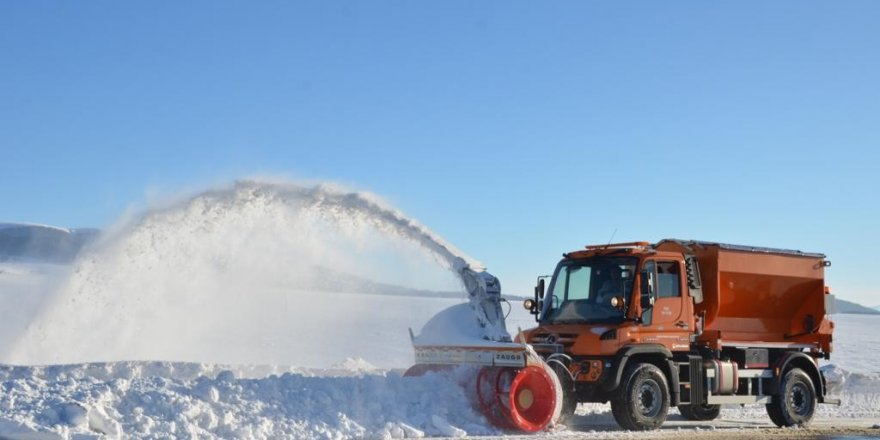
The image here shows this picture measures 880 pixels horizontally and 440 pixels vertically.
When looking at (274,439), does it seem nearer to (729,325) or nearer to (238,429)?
(238,429)

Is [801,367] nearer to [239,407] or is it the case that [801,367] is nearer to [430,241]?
[430,241]

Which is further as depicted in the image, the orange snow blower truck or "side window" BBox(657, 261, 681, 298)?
"side window" BBox(657, 261, 681, 298)

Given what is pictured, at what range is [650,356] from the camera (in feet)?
47.0

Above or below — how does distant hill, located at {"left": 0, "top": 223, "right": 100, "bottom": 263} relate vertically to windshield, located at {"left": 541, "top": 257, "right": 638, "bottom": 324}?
above

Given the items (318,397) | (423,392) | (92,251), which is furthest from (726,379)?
(92,251)

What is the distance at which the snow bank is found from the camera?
11023 mm

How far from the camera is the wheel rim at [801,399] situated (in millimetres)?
16484

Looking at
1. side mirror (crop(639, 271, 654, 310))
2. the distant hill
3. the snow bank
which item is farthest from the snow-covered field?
the distant hill

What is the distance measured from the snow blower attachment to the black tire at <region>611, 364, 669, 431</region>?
1.30 m

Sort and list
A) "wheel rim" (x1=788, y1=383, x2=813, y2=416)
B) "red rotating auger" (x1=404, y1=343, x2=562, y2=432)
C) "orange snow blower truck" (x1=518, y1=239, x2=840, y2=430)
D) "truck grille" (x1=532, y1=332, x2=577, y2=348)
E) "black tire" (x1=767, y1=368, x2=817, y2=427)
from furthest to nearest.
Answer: "wheel rim" (x1=788, y1=383, x2=813, y2=416)
"black tire" (x1=767, y1=368, x2=817, y2=427)
"truck grille" (x1=532, y1=332, x2=577, y2=348)
"orange snow blower truck" (x1=518, y1=239, x2=840, y2=430)
"red rotating auger" (x1=404, y1=343, x2=562, y2=432)

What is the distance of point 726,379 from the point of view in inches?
604

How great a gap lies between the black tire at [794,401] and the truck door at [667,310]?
8.82 feet

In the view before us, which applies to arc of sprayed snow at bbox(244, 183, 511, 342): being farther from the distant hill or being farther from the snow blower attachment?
the distant hill

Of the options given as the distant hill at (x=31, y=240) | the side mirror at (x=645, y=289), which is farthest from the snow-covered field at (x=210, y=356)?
the distant hill at (x=31, y=240)
